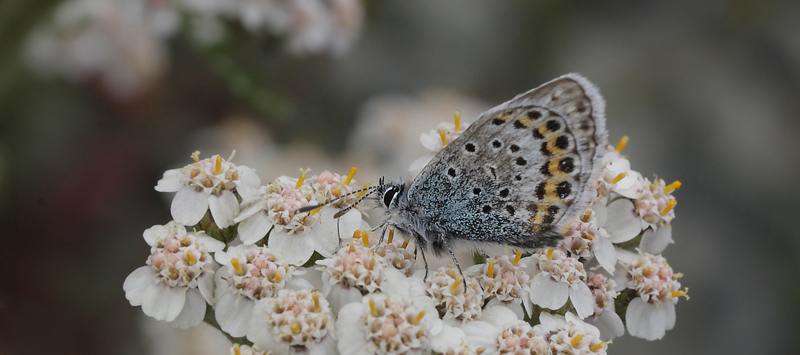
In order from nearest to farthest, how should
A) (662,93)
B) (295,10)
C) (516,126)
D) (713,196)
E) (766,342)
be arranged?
(516,126) → (295,10) → (766,342) → (713,196) → (662,93)

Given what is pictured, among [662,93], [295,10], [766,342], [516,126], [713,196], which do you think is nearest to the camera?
[516,126]

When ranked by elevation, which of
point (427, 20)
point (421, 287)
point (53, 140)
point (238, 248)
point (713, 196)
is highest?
point (427, 20)

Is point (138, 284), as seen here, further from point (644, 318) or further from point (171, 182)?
point (644, 318)

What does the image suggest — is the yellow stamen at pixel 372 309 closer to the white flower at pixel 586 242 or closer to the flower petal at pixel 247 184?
the flower petal at pixel 247 184

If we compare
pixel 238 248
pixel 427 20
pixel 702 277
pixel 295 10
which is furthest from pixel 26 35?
pixel 702 277

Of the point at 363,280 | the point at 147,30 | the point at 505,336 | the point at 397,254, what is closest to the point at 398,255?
the point at 397,254

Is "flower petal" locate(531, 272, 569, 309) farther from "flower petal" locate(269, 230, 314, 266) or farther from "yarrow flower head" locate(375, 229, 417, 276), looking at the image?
"flower petal" locate(269, 230, 314, 266)

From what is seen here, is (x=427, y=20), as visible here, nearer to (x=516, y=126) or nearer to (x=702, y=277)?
(x=702, y=277)
